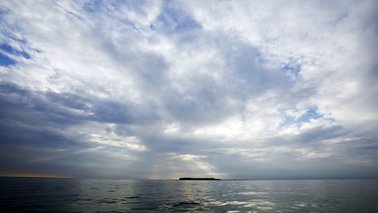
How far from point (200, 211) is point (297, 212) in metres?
14.4

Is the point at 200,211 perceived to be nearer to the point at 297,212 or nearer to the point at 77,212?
the point at 297,212

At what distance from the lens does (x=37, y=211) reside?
33125 millimetres

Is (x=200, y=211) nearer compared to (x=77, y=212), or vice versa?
(x=77, y=212)

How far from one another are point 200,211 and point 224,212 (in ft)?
11.9

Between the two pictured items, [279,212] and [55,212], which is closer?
[55,212]

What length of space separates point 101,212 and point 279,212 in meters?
25.9

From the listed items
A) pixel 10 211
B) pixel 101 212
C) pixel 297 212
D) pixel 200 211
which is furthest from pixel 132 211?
pixel 297 212

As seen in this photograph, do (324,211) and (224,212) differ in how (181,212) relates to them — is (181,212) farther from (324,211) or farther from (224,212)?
(324,211)

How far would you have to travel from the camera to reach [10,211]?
1275 inches

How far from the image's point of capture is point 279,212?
34812mm

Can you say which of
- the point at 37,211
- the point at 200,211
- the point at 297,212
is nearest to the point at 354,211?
the point at 297,212

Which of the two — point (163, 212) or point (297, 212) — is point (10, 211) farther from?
point (297, 212)

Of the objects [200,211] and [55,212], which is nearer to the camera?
[55,212]

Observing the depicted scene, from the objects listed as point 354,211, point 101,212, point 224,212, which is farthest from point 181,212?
point 354,211
